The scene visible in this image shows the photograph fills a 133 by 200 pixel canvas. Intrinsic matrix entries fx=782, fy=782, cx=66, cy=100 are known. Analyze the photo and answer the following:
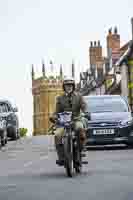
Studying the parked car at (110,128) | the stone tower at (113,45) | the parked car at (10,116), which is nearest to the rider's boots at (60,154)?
the parked car at (110,128)

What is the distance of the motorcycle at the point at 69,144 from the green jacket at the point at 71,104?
0.16m

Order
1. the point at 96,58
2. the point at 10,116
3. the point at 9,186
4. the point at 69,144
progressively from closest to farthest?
the point at 9,186
the point at 69,144
the point at 10,116
the point at 96,58

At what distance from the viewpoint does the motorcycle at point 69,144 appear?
41.3 feet

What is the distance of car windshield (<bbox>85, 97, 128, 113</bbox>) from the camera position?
77.8 feet

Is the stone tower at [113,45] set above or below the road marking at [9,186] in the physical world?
above

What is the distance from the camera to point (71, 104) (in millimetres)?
12984

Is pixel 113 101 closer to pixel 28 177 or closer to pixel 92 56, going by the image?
pixel 28 177

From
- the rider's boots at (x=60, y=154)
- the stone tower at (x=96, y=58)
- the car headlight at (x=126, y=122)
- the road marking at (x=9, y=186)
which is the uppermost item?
the stone tower at (x=96, y=58)

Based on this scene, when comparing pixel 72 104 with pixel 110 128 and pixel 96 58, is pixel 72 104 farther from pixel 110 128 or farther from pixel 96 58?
pixel 96 58

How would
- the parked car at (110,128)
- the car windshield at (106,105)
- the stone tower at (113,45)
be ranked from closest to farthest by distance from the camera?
the parked car at (110,128)
the car windshield at (106,105)
the stone tower at (113,45)

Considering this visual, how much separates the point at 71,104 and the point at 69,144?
70 cm

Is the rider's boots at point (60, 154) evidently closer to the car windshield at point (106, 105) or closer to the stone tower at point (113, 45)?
the car windshield at point (106, 105)

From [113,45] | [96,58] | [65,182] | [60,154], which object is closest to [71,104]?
[60,154]

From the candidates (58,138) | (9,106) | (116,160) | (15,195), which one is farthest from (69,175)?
(9,106)
